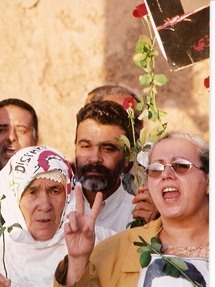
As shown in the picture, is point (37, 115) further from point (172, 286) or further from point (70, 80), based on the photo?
point (172, 286)

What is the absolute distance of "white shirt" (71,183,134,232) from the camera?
3.89 m

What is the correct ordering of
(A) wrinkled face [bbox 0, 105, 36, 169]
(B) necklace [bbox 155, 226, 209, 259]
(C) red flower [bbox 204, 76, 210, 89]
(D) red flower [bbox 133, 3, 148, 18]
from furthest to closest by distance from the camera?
(A) wrinkled face [bbox 0, 105, 36, 169] → (D) red flower [bbox 133, 3, 148, 18] → (C) red flower [bbox 204, 76, 210, 89] → (B) necklace [bbox 155, 226, 209, 259]

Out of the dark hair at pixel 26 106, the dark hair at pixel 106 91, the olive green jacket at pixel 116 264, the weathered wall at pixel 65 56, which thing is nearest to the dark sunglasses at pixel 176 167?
the olive green jacket at pixel 116 264

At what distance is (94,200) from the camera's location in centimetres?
385

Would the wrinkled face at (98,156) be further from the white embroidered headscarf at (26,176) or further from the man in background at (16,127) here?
the man in background at (16,127)

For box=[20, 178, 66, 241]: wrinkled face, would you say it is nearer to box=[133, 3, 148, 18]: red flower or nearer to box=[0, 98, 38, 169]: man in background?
box=[0, 98, 38, 169]: man in background

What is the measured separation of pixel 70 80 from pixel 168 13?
51cm

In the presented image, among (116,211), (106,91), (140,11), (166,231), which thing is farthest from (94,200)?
(140,11)

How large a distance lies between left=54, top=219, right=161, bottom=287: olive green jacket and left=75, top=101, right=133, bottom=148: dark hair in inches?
16.0

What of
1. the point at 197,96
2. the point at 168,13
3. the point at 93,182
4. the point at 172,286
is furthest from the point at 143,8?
Result: the point at 172,286

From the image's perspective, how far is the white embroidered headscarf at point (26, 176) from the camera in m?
3.85

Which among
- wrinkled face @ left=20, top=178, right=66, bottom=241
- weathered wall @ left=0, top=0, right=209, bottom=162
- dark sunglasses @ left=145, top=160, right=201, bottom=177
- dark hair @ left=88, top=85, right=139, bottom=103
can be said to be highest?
weathered wall @ left=0, top=0, right=209, bottom=162

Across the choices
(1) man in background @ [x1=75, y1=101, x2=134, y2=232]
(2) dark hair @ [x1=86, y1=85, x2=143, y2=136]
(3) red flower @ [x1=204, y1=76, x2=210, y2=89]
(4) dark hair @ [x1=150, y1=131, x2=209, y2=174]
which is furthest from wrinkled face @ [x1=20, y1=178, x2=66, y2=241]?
(3) red flower @ [x1=204, y1=76, x2=210, y2=89]

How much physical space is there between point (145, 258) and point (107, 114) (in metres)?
0.66
